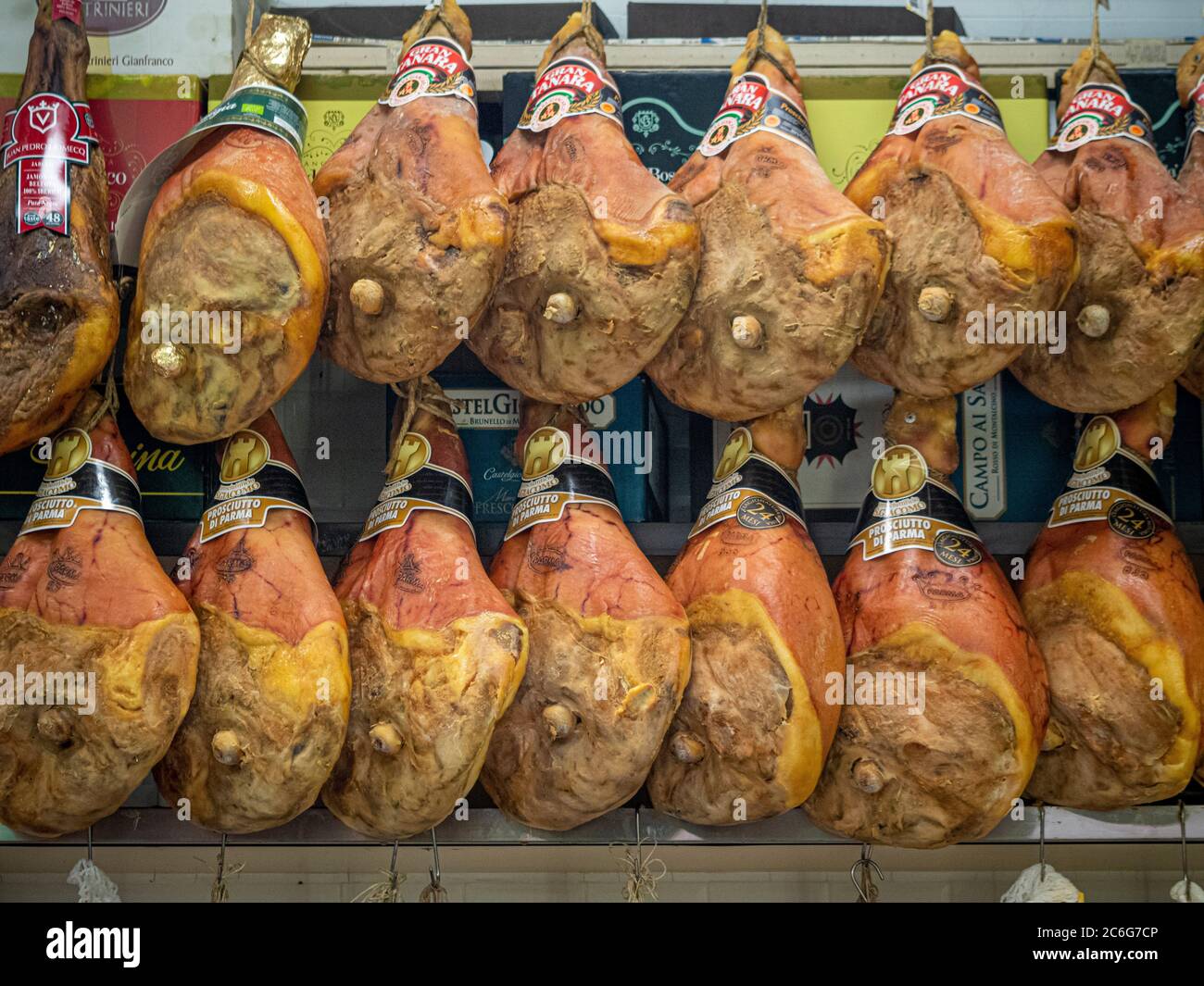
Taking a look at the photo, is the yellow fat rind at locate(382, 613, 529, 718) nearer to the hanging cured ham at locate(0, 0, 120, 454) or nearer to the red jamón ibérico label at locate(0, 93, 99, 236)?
the hanging cured ham at locate(0, 0, 120, 454)

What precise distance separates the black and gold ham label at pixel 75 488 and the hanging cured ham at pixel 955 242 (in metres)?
1.26

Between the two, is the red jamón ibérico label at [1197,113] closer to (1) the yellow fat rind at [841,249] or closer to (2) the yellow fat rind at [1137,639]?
(1) the yellow fat rind at [841,249]

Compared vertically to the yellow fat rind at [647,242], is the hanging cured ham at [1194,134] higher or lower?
higher

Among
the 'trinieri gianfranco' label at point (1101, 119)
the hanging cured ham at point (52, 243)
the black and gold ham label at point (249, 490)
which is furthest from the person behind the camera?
the 'trinieri gianfranco' label at point (1101, 119)

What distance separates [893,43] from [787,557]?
1.10 m

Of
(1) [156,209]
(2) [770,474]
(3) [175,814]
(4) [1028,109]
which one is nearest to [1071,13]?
(4) [1028,109]

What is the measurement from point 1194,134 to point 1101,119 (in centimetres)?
19

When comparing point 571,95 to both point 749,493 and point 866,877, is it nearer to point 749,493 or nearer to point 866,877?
point 749,493

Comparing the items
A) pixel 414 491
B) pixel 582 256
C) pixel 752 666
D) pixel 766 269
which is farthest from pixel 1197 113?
pixel 414 491

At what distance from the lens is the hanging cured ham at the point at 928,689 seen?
2.11 m

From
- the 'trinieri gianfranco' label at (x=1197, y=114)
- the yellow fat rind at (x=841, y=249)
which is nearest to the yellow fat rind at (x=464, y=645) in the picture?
the yellow fat rind at (x=841, y=249)

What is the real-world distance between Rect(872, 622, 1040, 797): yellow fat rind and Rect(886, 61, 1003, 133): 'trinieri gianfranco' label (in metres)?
0.88

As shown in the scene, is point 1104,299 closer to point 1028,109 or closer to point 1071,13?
point 1028,109

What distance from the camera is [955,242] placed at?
84.7 inches
